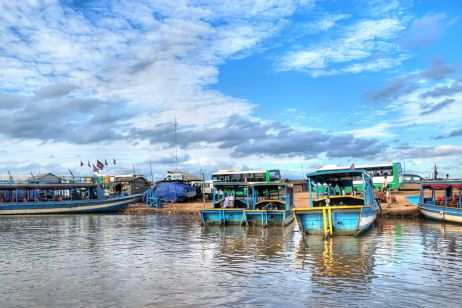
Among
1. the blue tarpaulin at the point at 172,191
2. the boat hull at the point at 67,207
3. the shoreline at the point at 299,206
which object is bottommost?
the shoreline at the point at 299,206

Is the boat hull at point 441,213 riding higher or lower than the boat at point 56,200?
lower

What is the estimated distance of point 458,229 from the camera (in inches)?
974

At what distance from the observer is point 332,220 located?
20984mm

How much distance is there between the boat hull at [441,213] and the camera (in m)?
26.5

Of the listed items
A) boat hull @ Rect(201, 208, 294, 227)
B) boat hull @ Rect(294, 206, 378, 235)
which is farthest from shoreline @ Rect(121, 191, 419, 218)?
boat hull @ Rect(294, 206, 378, 235)

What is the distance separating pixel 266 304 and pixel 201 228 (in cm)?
1801

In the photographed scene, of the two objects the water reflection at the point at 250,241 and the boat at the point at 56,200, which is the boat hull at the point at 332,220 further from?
the boat at the point at 56,200

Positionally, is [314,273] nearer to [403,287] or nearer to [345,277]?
[345,277]

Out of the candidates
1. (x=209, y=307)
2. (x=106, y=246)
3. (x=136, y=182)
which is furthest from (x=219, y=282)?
(x=136, y=182)

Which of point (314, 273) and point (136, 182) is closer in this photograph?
point (314, 273)

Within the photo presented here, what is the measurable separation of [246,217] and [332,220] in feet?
24.0

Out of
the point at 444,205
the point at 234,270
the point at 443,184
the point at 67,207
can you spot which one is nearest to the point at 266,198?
the point at 444,205

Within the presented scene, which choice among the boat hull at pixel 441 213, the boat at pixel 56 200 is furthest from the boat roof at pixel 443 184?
the boat at pixel 56 200

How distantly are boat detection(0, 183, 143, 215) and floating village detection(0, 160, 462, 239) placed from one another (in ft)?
0.31
